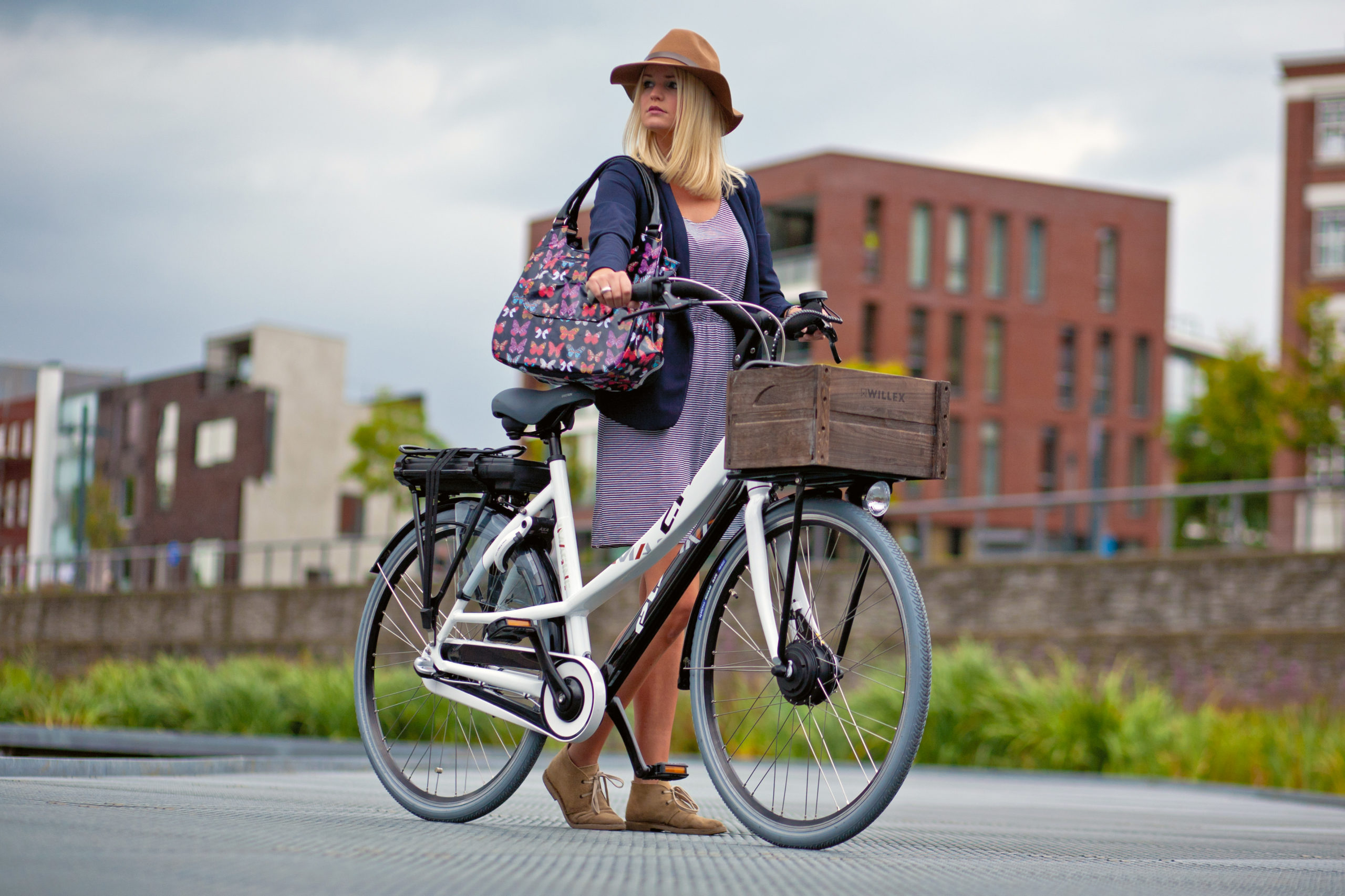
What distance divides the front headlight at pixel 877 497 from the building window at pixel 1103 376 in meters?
49.5

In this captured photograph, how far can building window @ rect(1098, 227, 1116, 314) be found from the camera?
5125cm

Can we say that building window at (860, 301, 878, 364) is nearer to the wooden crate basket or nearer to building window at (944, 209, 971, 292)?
building window at (944, 209, 971, 292)

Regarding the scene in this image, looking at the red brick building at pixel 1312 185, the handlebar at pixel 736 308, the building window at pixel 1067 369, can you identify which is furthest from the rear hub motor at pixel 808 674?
the building window at pixel 1067 369

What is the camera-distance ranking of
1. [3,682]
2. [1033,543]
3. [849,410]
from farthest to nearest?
[1033,543] < [3,682] < [849,410]

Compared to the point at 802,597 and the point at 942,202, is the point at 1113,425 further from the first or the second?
the point at 802,597

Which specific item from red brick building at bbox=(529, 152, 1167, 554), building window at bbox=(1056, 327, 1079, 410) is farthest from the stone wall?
building window at bbox=(1056, 327, 1079, 410)

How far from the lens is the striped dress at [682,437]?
414 centimetres

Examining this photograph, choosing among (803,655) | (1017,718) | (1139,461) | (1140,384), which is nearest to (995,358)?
(1140,384)

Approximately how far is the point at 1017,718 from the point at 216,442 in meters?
53.9

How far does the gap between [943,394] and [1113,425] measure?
49.5 meters

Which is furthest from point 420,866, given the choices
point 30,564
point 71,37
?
point 30,564

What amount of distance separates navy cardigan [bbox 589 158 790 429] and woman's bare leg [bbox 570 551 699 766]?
0.44 metres

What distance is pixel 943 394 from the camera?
147 inches

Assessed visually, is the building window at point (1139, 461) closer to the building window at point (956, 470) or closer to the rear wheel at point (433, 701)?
the building window at point (956, 470)
